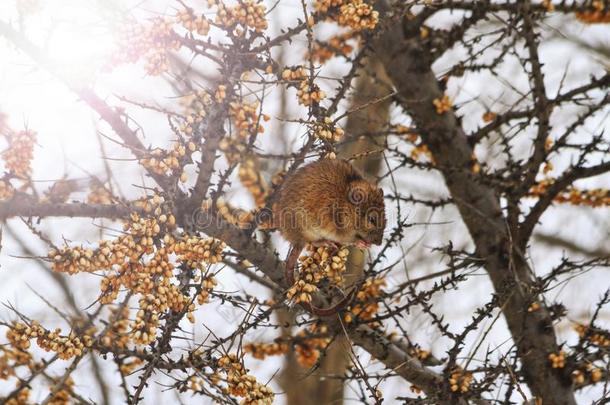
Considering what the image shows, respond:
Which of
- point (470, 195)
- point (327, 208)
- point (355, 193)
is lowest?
point (327, 208)

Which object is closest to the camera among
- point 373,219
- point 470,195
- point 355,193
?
point 355,193

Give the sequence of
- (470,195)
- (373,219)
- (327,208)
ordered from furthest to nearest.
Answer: (470,195) → (373,219) → (327,208)

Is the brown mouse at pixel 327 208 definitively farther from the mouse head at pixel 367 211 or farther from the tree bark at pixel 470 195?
the tree bark at pixel 470 195

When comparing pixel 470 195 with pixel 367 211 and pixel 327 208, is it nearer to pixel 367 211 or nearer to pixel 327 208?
pixel 367 211

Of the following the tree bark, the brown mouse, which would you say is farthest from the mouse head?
the tree bark

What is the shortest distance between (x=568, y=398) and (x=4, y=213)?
357 cm

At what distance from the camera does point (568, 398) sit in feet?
13.9

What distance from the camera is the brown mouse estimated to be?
4035mm

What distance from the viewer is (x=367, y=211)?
14.2 feet

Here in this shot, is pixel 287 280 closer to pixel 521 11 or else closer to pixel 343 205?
pixel 343 205

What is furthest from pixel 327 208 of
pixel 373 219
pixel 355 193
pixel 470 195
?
pixel 470 195

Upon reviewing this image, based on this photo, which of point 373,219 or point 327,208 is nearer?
point 327,208

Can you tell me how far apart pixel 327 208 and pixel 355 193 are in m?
0.24

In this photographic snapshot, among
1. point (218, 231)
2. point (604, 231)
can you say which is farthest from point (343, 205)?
point (604, 231)
